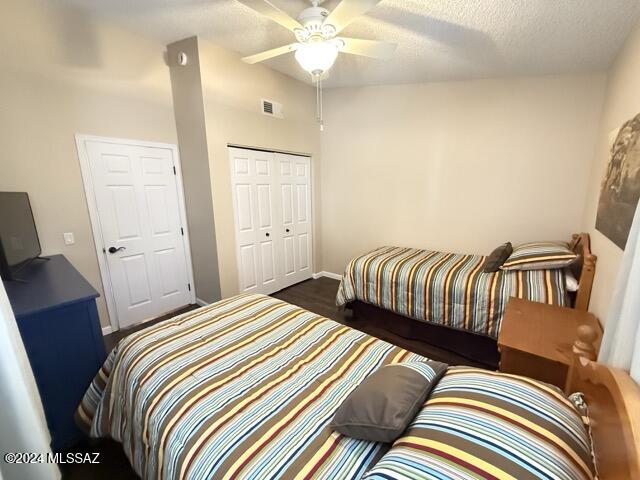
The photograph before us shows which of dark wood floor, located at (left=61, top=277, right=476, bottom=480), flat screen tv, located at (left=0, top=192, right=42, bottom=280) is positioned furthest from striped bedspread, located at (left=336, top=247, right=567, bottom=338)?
flat screen tv, located at (left=0, top=192, right=42, bottom=280)

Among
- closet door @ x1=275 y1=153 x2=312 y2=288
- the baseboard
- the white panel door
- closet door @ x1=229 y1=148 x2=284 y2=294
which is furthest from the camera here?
the baseboard

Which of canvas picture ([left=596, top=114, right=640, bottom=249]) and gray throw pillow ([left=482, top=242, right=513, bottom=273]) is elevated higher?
canvas picture ([left=596, top=114, right=640, bottom=249])

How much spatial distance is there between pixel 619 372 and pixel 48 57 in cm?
381

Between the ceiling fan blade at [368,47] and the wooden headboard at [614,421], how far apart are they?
72.8 inches

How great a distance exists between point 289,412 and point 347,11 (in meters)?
1.95

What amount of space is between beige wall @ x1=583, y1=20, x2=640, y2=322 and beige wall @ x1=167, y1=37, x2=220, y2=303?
10.4 feet

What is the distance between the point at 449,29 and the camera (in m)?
2.01

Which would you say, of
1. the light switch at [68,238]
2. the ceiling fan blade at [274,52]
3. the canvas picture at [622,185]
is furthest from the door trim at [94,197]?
the canvas picture at [622,185]

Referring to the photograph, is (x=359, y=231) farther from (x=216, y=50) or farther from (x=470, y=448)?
(x=470, y=448)

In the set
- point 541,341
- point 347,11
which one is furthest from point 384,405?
point 347,11

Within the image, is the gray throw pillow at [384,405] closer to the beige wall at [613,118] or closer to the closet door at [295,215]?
the beige wall at [613,118]

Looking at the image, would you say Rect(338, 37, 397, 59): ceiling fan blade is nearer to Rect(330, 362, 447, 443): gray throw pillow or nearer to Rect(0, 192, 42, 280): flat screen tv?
Rect(330, 362, 447, 443): gray throw pillow

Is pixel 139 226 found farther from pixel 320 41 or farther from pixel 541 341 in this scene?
pixel 541 341

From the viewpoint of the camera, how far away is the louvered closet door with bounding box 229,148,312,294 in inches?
129
